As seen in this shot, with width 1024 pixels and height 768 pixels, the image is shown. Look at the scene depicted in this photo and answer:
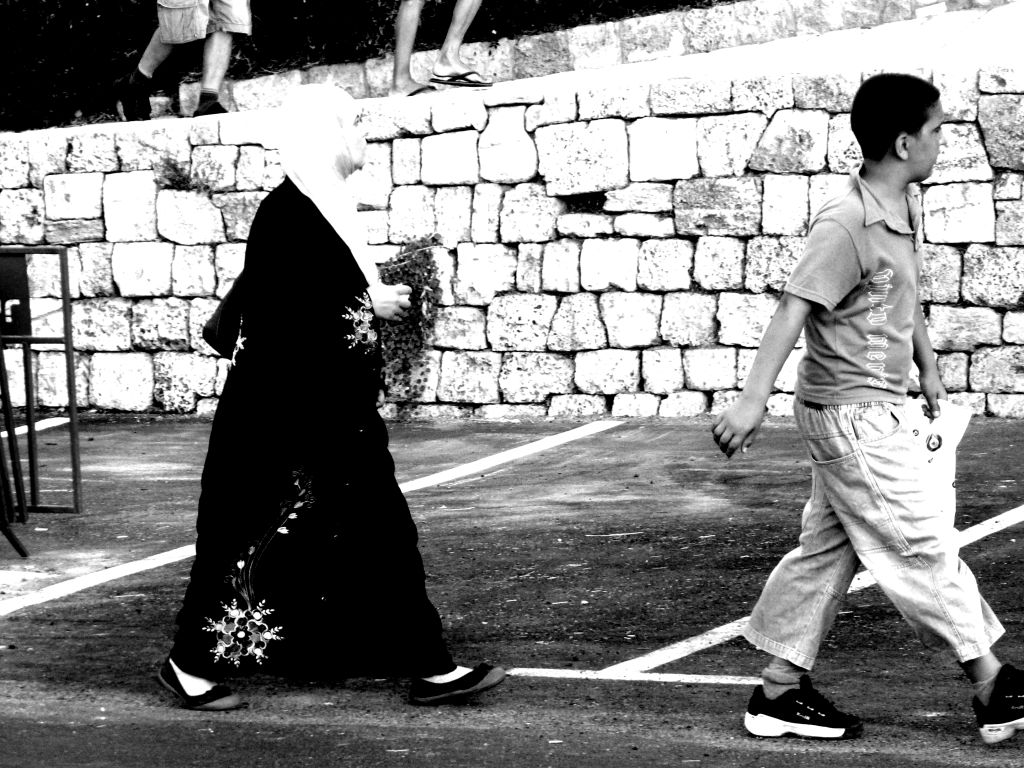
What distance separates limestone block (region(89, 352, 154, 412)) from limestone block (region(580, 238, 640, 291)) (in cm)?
314

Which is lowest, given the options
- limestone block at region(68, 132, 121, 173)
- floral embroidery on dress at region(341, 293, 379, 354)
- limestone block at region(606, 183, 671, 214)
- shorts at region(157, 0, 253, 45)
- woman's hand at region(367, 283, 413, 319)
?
floral embroidery on dress at region(341, 293, 379, 354)

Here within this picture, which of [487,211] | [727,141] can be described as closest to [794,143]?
[727,141]

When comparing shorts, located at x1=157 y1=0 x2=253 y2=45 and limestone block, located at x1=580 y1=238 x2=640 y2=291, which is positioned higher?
shorts, located at x1=157 y1=0 x2=253 y2=45

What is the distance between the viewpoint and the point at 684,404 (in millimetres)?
9766

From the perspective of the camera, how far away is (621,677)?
4.74 m

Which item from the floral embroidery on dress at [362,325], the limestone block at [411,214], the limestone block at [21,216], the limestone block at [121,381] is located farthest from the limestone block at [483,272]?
the floral embroidery on dress at [362,325]

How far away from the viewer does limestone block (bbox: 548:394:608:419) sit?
995 cm

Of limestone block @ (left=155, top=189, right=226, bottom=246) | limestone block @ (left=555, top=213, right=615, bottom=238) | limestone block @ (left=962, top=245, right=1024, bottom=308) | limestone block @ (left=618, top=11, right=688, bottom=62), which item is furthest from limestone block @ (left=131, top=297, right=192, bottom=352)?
limestone block @ (left=962, top=245, right=1024, bottom=308)

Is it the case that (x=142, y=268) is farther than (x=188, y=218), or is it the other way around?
(x=142, y=268)

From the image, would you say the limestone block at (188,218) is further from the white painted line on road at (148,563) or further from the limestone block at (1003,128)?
the limestone block at (1003,128)

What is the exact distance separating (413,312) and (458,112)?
1.28 meters

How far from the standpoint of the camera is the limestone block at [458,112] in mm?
9984

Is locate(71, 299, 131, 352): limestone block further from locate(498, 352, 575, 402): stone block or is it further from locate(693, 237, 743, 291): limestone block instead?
locate(693, 237, 743, 291): limestone block

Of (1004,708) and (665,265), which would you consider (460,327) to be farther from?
(1004,708)
